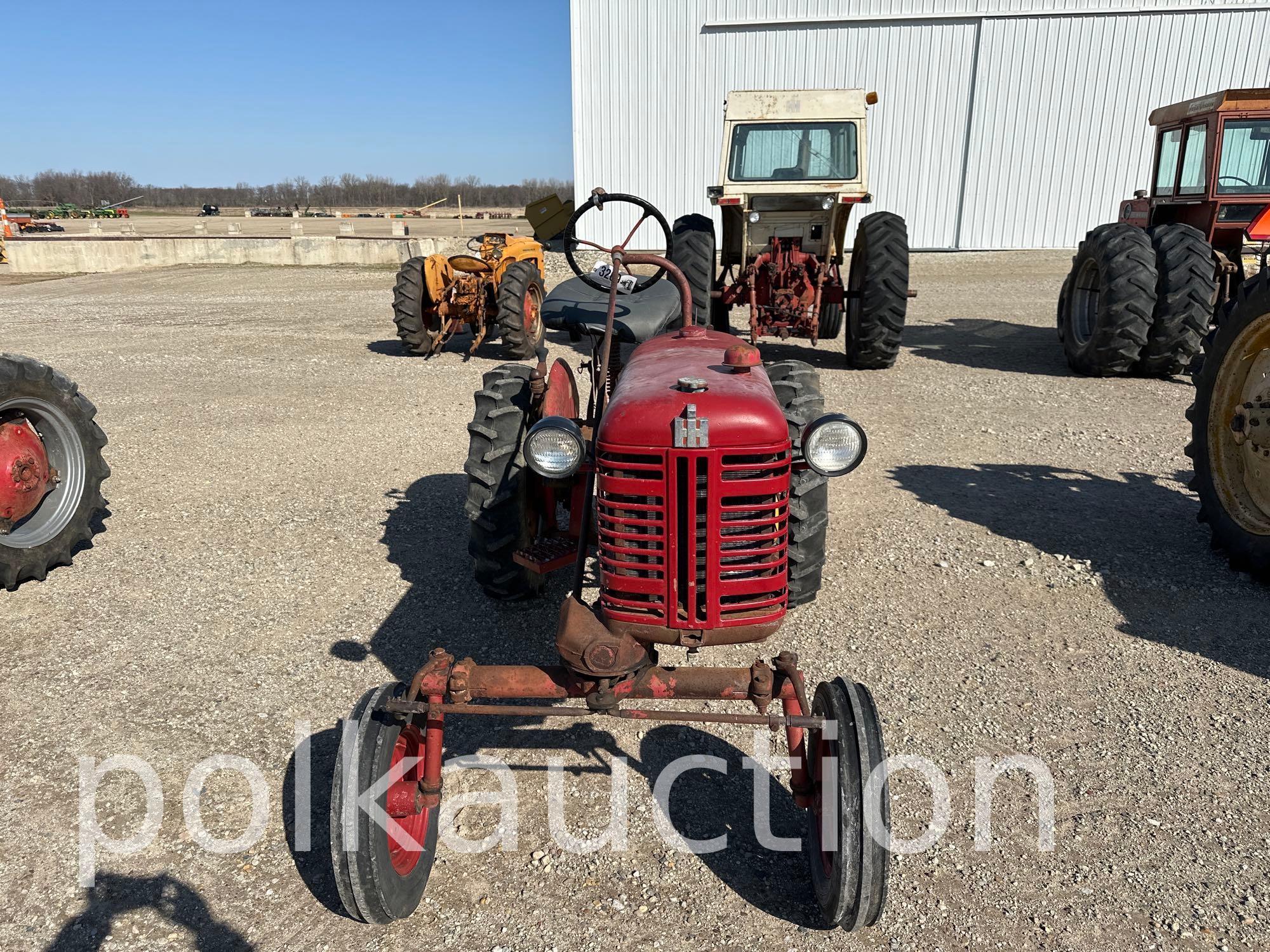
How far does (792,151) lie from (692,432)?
24.5ft

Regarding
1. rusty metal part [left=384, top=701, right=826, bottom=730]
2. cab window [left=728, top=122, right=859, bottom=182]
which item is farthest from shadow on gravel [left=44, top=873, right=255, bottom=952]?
cab window [left=728, top=122, right=859, bottom=182]

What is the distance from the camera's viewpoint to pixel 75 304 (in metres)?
15.4

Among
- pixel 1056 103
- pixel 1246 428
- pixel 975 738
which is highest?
pixel 1056 103

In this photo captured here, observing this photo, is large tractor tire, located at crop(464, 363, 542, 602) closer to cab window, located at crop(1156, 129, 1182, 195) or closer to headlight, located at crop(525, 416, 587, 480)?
headlight, located at crop(525, 416, 587, 480)

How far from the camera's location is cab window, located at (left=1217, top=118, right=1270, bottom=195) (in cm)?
818

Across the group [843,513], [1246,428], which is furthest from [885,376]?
[1246,428]

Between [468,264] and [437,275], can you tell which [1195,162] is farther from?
[437,275]

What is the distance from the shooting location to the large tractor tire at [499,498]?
354 centimetres

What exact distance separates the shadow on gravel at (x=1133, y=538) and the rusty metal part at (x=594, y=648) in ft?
8.60

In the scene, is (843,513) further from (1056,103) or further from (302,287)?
(1056,103)

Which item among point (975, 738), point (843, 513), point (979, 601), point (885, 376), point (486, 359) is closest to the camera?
point (975, 738)

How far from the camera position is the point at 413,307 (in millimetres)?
9680

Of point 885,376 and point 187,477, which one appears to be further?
point 885,376

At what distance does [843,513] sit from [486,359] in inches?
232
